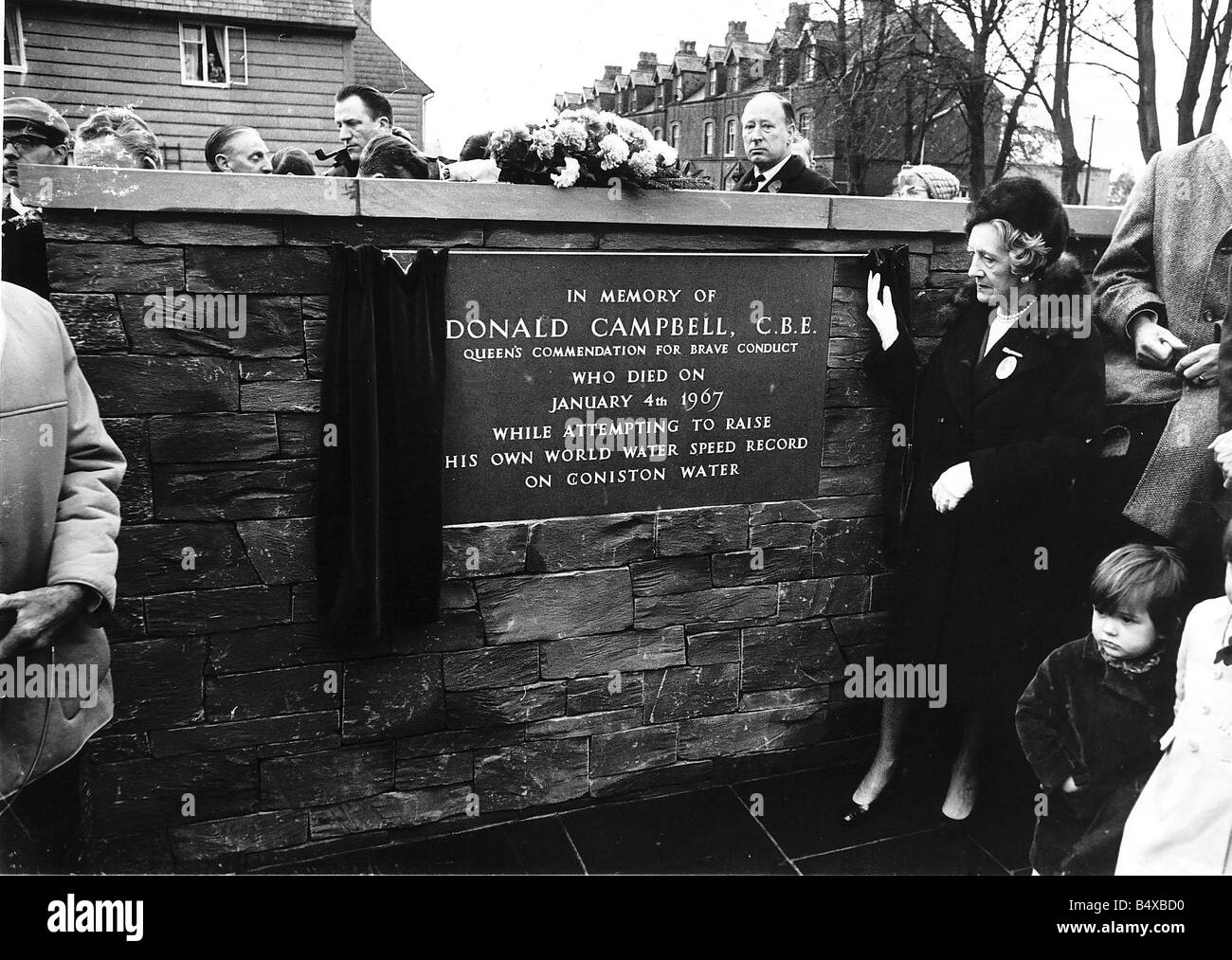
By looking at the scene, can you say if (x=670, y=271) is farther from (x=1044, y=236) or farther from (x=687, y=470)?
(x=1044, y=236)

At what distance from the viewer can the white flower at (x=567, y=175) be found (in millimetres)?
3059

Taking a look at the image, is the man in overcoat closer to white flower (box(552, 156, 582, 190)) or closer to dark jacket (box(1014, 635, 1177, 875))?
white flower (box(552, 156, 582, 190))

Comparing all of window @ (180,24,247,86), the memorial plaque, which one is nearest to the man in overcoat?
the memorial plaque

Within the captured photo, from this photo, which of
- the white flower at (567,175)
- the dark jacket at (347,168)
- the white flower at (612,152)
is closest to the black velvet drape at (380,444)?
the white flower at (567,175)

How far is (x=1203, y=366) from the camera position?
9.70 feet

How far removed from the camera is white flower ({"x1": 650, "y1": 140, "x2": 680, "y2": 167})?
3135 millimetres

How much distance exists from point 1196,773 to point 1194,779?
2 centimetres

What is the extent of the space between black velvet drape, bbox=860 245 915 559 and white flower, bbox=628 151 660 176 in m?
0.87

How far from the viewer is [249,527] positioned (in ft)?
9.73

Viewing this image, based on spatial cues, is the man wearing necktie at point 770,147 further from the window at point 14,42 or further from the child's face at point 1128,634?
the window at point 14,42
